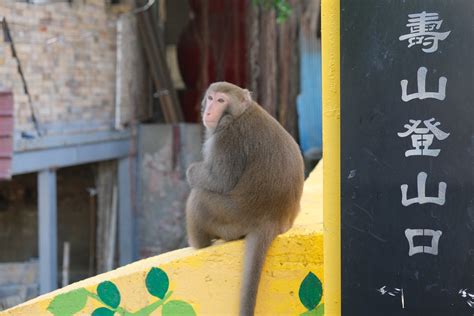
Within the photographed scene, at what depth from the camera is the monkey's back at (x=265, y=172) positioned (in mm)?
3549

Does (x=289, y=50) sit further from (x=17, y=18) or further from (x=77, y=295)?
(x=77, y=295)

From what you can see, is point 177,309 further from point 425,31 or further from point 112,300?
point 425,31

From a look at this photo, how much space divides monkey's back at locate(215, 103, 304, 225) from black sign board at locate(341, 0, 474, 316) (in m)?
0.86

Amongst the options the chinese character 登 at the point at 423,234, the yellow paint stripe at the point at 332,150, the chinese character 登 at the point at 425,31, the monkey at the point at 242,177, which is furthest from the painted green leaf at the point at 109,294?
the chinese character 登 at the point at 425,31

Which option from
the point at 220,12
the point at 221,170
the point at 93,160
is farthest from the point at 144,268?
the point at 220,12

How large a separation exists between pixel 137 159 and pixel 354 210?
297 inches

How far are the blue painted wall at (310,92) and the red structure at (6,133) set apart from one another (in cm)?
497

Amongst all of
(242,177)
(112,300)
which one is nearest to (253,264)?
(242,177)

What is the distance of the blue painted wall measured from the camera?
Answer: 35.4ft

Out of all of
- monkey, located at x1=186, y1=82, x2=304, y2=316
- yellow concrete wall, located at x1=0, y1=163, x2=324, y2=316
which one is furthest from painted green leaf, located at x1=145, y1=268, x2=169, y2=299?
monkey, located at x1=186, y1=82, x2=304, y2=316

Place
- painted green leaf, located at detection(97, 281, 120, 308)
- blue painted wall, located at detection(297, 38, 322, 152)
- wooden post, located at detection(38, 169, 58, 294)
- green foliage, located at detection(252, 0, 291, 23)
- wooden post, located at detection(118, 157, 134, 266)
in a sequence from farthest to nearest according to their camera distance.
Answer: blue painted wall, located at detection(297, 38, 322, 152) < wooden post, located at detection(118, 157, 134, 266) < green foliage, located at detection(252, 0, 291, 23) < wooden post, located at detection(38, 169, 58, 294) < painted green leaf, located at detection(97, 281, 120, 308)

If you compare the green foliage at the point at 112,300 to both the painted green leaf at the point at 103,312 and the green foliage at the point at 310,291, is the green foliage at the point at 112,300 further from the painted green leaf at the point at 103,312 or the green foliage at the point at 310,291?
the green foliage at the point at 310,291

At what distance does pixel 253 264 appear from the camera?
3.38 m

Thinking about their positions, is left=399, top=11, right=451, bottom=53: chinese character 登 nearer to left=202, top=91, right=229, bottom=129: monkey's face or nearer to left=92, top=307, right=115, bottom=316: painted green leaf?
left=202, top=91, right=229, bottom=129: monkey's face
